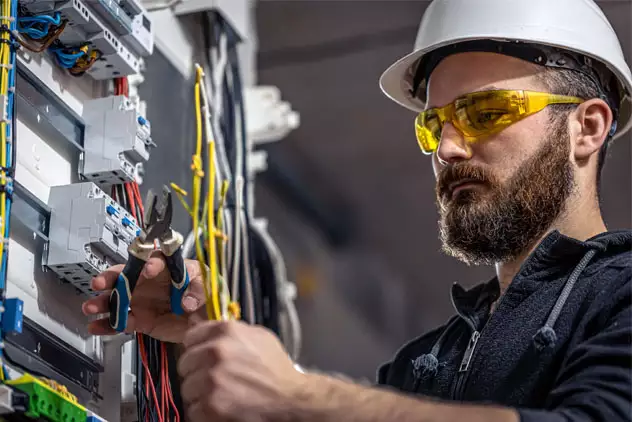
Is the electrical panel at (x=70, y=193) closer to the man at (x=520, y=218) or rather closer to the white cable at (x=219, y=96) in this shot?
the man at (x=520, y=218)

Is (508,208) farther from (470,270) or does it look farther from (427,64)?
(470,270)

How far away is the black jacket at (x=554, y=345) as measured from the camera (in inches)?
58.2

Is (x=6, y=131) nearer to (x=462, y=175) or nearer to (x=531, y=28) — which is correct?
(x=462, y=175)

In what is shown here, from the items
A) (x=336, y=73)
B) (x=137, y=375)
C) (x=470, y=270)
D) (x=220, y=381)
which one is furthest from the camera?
(x=470, y=270)

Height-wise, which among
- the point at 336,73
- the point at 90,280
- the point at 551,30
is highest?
the point at 336,73

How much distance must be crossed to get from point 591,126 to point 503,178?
10.3 inches

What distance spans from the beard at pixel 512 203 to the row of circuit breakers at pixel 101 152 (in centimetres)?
65

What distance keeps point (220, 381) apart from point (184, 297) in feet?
1.53

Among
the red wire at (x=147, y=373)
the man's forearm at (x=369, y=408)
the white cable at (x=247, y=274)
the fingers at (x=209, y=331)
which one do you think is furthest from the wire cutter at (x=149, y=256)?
the white cable at (x=247, y=274)

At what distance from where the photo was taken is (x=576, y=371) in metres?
1.57

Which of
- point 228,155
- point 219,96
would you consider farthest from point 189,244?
point 219,96

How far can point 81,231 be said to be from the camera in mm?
1907

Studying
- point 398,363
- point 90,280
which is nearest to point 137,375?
point 90,280

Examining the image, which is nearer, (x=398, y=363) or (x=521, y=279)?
(x=521, y=279)
